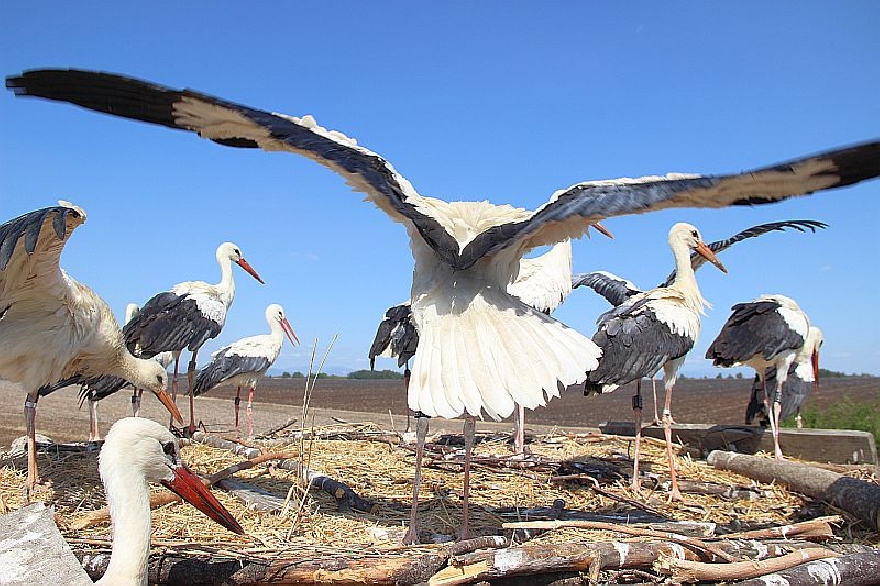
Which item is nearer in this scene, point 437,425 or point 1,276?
point 1,276

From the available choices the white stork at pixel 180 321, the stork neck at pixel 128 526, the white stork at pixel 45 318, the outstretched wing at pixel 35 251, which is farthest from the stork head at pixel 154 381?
the stork neck at pixel 128 526

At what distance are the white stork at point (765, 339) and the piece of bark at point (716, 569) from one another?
15.0ft

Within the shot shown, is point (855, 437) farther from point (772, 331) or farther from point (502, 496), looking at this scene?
point (502, 496)

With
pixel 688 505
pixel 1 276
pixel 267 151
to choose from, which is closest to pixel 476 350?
pixel 267 151

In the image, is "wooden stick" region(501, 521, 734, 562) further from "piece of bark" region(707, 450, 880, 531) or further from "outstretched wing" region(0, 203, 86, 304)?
"outstretched wing" region(0, 203, 86, 304)

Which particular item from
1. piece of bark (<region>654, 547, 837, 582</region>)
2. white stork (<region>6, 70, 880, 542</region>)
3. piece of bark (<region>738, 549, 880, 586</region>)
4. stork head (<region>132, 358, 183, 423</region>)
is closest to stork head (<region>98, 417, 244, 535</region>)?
white stork (<region>6, 70, 880, 542</region>)

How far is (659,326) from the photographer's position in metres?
5.78

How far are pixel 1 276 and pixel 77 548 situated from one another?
2277 mm

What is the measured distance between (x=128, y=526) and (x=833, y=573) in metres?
2.91

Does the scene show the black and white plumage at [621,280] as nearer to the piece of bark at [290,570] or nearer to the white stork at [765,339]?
the white stork at [765,339]

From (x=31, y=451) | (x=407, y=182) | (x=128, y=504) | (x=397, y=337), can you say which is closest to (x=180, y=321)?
(x=397, y=337)

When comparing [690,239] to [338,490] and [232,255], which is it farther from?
[232,255]

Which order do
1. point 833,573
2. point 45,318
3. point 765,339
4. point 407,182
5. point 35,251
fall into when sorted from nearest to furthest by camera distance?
1. point 833,573
2. point 407,182
3. point 35,251
4. point 45,318
5. point 765,339

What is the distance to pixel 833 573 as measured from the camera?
9.73 feet
